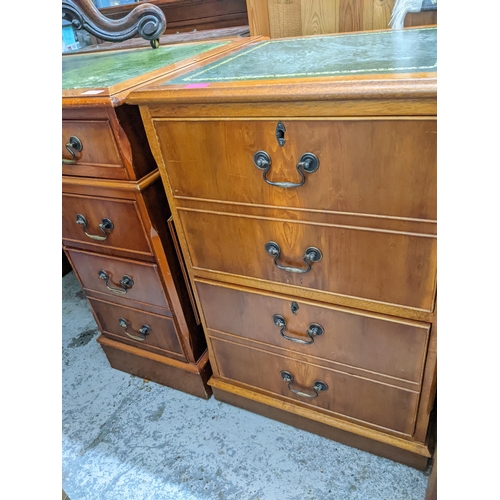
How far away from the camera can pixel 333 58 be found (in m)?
0.79

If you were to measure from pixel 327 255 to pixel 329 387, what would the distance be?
1.26 ft

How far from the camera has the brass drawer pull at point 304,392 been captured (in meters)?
0.98

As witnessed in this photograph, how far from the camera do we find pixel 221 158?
75 centimetres

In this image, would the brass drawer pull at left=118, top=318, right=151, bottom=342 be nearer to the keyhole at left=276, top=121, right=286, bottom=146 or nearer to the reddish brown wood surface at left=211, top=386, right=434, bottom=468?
the reddish brown wood surface at left=211, top=386, right=434, bottom=468

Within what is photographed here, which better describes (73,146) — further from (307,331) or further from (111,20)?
(307,331)

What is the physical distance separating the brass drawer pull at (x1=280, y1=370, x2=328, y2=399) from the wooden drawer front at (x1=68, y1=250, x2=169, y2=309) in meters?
0.37

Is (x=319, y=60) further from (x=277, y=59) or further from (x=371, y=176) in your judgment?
(x=371, y=176)

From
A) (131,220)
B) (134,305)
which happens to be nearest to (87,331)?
(134,305)

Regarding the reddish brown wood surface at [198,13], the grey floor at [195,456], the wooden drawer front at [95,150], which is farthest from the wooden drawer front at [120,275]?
the reddish brown wood surface at [198,13]

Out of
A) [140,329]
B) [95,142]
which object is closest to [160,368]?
[140,329]

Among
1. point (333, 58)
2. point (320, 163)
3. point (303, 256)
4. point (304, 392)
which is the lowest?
point (304, 392)

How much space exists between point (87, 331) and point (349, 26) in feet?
4.70

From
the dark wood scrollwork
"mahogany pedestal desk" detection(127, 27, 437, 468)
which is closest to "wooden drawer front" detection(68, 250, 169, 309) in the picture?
"mahogany pedestal desk" detection(127, 27, 437, 468)
